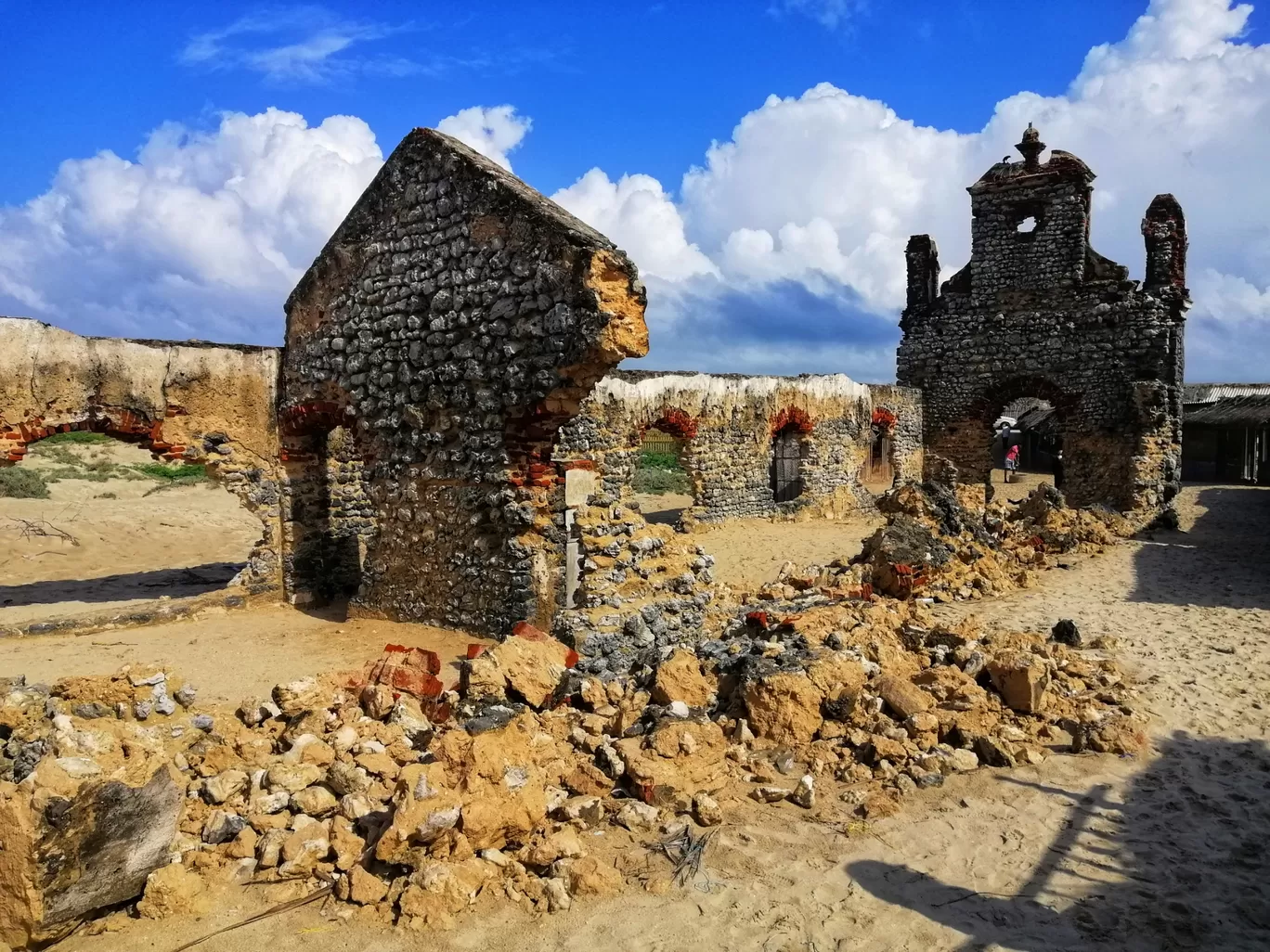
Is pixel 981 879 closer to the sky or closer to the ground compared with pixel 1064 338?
closer to the ground

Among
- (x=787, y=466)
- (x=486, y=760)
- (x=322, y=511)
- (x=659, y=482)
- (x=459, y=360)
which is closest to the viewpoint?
(x=486, y=760)

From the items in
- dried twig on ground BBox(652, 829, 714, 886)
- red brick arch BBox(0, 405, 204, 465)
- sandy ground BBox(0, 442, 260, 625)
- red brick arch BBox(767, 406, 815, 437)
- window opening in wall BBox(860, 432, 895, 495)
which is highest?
red brick arch BBox(767, 406, 815, 437)

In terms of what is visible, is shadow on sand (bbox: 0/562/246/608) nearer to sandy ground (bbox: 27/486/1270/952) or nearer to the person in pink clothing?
sandy ground (bbox: 27/486/1270/952)

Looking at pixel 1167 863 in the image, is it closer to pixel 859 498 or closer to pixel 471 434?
pixel 471 434

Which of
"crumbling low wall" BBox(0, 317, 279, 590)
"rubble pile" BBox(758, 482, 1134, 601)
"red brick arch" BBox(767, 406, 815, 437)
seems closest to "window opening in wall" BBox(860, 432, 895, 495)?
"red brick arch" BBox(767, 406, 815, 437)

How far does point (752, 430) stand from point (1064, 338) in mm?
6812

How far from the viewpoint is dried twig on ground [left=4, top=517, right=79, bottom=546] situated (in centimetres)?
1243

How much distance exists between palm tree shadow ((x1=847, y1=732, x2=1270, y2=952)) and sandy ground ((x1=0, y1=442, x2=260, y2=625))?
8280 millimetres

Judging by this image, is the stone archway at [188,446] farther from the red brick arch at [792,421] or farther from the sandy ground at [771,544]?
the red brick arch at [792,421]

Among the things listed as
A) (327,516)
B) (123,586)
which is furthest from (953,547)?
(123,586)

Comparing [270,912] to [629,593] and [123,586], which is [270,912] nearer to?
[629,593]

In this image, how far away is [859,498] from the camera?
58.7 ft

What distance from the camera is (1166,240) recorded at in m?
15.7

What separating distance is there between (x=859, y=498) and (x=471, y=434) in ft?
41.4
